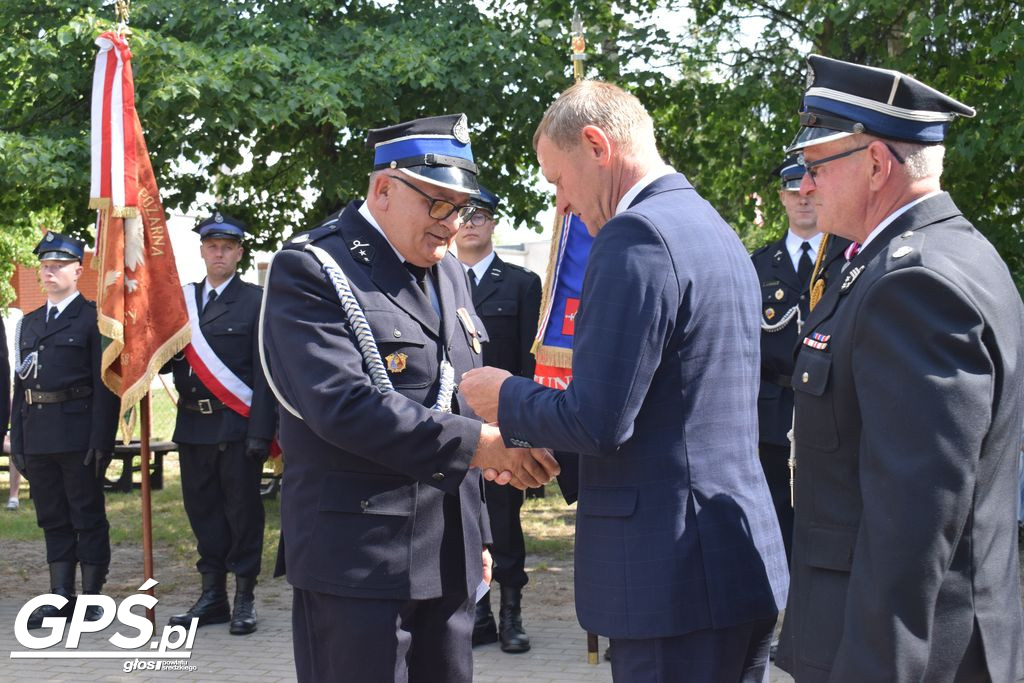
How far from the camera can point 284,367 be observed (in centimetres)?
314

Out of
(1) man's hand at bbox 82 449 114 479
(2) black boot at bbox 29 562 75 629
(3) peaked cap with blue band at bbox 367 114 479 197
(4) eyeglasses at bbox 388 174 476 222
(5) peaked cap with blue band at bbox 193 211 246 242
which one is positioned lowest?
(2) black boot at bbox 29 562 75 629

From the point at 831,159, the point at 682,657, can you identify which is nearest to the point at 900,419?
the point at 831,159

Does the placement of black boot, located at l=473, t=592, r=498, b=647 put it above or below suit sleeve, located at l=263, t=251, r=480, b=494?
below

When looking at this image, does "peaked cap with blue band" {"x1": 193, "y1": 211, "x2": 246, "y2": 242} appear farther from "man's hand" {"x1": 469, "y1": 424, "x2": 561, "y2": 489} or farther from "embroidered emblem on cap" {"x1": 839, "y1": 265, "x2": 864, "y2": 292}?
"embroidered emblem on cap" {"x1": 839, "y1": 265, "x2": 864, "y2": 292}

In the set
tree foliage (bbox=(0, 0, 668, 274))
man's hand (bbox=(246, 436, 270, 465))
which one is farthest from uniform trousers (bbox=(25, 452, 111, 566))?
tree foliage (bbox=(0, 0, 668, 274))

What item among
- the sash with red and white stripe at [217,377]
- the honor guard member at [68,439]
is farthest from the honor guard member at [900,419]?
the honor guard member at [68,439]

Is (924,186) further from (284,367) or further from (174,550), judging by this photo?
(174,550)

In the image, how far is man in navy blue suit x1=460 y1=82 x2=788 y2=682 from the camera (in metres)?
2.48

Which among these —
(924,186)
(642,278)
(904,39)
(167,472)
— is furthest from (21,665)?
(167,472)

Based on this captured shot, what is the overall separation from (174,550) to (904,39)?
6841mm

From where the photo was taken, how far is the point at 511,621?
6109mm

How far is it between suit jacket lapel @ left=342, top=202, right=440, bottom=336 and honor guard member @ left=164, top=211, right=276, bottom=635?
3.42 meters

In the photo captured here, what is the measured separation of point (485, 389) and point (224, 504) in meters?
4.45

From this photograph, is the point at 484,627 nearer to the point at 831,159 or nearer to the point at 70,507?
the point at 70,507
